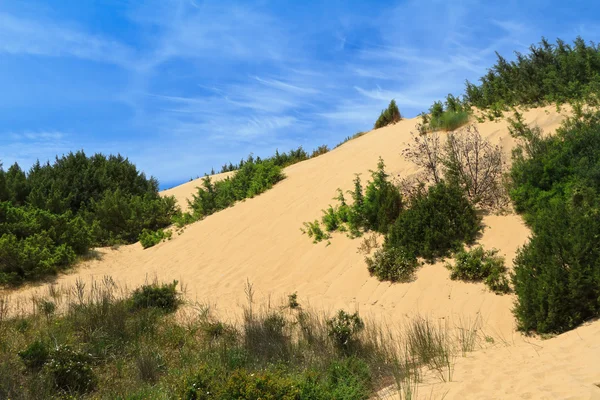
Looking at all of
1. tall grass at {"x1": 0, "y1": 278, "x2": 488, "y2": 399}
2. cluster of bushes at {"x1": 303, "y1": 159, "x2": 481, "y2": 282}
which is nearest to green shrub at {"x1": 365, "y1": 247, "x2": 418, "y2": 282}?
cluster of bushes at {"x1": 303, "y1": 159, "x2": 481, "y2": 282}

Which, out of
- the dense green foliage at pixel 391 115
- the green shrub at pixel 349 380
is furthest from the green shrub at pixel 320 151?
the green shrub at pixel 349 380

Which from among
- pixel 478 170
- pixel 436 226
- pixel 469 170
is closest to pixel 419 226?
pixel 436 226

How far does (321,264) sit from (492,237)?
12.5 feet

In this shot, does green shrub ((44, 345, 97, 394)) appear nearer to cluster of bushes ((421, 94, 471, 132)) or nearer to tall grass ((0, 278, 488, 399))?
tall grass ((0, 278, 488, 399))

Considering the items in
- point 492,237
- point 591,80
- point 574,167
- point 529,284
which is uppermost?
point 591,80

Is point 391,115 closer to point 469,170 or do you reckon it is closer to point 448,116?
point 448,116

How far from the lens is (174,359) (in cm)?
688

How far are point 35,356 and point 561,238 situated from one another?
302 inches

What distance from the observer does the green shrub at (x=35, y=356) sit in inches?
245

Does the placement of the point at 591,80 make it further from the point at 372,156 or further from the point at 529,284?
the point at 529,284

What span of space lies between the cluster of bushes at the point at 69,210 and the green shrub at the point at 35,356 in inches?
244

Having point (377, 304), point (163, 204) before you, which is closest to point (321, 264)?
point (377, 304)

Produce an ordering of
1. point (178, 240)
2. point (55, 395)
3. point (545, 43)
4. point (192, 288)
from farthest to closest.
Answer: point (545, 43)
point (178, 240)
point (192, 288)
point (55, 395)

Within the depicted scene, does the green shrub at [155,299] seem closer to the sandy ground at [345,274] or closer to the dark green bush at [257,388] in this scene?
the sandy ground at [345,274]
